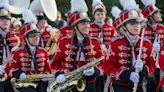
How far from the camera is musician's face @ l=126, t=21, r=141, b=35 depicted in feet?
34.6

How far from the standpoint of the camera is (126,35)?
1066cm

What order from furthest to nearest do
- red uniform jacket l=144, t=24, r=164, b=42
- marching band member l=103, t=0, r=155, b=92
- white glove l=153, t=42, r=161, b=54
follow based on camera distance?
red uniform jacket l=144, t=24, r=164, b=42, white glove l=153, t=42, r=161, b=54, marching band member l=103, t=0, r=155, b=92

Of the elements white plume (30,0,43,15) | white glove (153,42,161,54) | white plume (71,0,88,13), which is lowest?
white glove (153,42,161,54)

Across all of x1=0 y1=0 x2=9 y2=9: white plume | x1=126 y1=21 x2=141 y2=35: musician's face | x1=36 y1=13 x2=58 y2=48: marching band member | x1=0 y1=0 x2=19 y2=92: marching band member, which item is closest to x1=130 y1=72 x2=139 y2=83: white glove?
x1=126 y1=21 x2=141 y2=35: musician's face

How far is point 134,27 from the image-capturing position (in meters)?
10.6

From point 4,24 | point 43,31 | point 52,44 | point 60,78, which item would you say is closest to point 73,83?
point 60,78

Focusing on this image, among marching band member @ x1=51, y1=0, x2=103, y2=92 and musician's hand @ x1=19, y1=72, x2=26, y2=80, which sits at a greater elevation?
marching band member @ x1=51, y1=0, x2=103, y2=92

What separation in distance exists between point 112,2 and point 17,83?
524 inches

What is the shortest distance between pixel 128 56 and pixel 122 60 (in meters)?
0.12

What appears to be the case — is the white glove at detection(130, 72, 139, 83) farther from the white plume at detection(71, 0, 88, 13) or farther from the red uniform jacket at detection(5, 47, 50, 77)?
the red uniform jacket at detection(5, 47, 50, 77)

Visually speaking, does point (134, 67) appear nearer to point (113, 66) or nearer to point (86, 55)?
point (113, 66)

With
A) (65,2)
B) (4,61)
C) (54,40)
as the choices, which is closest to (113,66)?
(4,61)

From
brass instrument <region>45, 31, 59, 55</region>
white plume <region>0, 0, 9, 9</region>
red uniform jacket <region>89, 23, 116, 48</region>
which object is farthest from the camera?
brass instrument <region>45, 31, 59, 55</region>

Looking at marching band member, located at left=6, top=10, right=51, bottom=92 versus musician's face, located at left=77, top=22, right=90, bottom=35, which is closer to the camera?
musician's face, located at left=77, top=22, right=90, bottom=35
